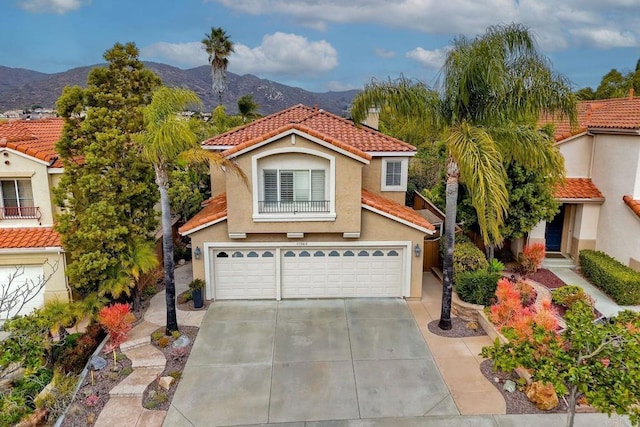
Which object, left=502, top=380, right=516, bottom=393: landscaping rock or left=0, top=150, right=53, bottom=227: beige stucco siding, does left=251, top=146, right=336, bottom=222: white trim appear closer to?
left=502, top=380, right=516, bottom=393: landscaping rock

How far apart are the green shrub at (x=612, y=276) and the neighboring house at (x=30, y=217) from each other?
1901 centimetres

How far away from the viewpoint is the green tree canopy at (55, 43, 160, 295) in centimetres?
1372

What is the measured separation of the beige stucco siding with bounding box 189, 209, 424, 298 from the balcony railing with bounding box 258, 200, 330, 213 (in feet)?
3.09

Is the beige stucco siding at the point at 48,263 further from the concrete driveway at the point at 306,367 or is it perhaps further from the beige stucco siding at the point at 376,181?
the beige stucco siding at the point at 376,181

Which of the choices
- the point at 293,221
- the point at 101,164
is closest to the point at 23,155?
the point at 101,164

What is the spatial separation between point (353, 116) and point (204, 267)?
7.33 metres

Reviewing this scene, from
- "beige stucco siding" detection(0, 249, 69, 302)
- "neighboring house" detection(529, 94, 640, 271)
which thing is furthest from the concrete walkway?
"neighboring house" detection(529, 94, 640, 271)

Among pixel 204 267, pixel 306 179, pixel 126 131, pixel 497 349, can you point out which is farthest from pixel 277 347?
pixel 126 131

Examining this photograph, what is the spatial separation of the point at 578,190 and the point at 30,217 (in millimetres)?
20952

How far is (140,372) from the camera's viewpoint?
11484 mm

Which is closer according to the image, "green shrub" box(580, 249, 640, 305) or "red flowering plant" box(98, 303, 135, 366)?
"red flowering plant" box(98, 303, 135, 366)

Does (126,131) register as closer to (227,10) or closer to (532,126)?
(532,126)

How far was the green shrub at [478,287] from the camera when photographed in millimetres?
14586

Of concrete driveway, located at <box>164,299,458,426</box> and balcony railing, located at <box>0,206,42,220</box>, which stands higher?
balcony railing, located at <box>0,206,42,220</box>
